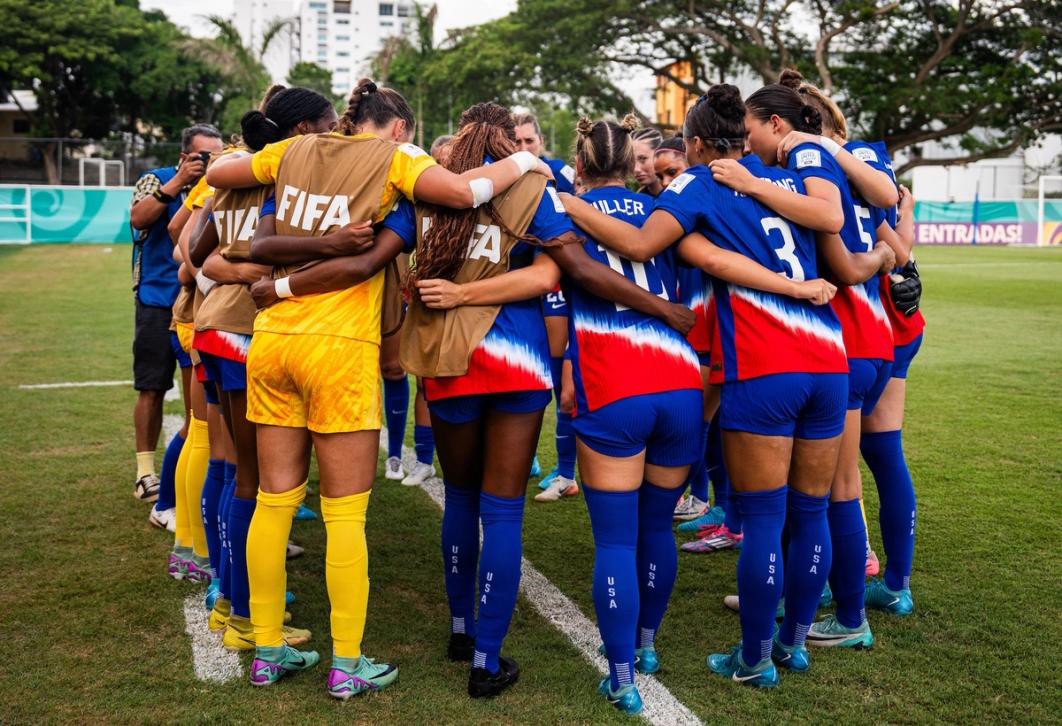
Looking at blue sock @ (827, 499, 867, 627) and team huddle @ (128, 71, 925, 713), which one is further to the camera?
blue sock @ (827, 499, 867, 627)

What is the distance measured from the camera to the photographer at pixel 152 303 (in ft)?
18.3

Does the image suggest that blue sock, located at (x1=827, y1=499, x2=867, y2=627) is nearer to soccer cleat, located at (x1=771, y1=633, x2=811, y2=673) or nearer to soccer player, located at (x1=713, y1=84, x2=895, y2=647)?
soccer player, located at (x1=713, y1=84, x2=895, y2=647)

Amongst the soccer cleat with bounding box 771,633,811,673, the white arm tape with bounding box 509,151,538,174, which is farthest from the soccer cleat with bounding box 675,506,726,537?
the white arm tape with bounding box 509,151,538,174

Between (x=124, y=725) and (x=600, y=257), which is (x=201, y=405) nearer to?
(x=124, y=725)

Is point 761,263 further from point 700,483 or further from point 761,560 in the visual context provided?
point 700,483

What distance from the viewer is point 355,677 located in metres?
3.61

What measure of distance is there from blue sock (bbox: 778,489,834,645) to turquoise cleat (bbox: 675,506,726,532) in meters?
1.90

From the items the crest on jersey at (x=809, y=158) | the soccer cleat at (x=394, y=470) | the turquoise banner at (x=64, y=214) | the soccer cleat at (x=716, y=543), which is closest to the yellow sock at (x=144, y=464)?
the soccer cleat at (x=394, y=470)

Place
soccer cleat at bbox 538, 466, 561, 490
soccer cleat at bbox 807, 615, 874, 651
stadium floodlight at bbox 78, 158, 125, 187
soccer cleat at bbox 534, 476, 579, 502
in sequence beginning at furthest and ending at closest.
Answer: stadium floodlight at bbox 78, 158, 125, 187
soccer cleat at bbox 538, 466, 561, 490
soccer cleat at bbox 534, 476, 579, 502
soccer cleat at bbox 807, 615, 874, 651

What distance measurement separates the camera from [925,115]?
33.3 m

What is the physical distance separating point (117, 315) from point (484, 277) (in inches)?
501

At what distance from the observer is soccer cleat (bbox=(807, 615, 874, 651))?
4.02 meters

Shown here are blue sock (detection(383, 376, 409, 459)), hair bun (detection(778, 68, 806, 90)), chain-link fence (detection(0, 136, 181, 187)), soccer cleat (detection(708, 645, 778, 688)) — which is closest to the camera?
soccer cleat (detection(708, 645, 778, 688))

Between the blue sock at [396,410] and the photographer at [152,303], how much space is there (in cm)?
143
